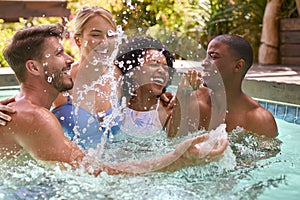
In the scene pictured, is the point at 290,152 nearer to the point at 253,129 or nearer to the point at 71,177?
the point at 253,129

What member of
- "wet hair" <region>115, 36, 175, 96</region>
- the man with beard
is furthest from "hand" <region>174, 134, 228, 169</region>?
"wet hair" <region>115, 36, 175, 96</region>

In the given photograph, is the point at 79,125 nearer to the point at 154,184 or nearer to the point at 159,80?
the point at 159,80

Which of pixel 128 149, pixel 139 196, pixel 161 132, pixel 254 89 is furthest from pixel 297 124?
pixel 139 196

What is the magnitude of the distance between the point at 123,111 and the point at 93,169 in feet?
3.87

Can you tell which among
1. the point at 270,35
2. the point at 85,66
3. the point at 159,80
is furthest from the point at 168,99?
the point at 270,35

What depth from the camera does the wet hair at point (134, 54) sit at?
3.76m

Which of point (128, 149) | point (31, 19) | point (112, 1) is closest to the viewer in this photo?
point (128, 149)

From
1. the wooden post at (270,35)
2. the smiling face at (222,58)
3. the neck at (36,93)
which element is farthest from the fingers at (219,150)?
the wooden post at (270,35)

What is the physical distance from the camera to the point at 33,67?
9.00ft

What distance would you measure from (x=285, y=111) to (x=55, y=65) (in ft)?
10.1

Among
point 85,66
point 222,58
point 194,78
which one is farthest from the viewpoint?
point 85,66

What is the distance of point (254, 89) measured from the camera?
588 centimetres

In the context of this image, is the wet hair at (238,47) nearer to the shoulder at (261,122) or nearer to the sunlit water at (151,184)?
the shoulder at (261,122)

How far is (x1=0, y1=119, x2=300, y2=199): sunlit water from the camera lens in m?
2.62
